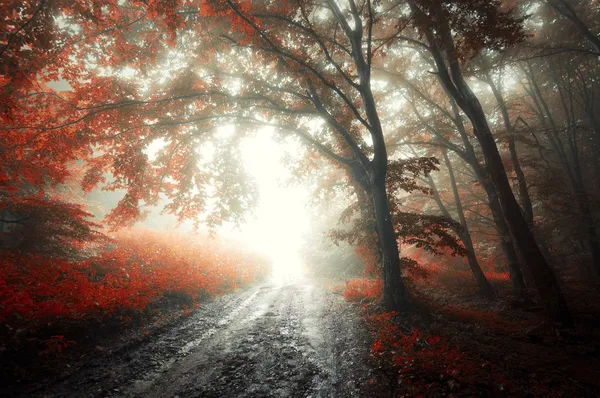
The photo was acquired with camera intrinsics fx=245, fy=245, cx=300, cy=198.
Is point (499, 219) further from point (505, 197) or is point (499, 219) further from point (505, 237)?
point (505, 197)

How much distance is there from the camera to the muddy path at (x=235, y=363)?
4273mm

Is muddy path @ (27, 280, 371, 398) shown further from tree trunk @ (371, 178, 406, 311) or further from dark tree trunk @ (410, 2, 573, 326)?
dark tree trunk @ (410, 2, 573, 326)

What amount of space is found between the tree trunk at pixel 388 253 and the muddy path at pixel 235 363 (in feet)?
4.66

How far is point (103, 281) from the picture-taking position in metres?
8.66

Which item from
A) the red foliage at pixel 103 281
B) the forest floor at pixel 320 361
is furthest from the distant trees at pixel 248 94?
the red foliage at pixel 103 281

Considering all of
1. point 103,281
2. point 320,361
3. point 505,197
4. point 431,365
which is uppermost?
point 505,197

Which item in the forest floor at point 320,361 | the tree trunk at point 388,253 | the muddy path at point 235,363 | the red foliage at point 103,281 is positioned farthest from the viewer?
the tree trunk at point 388,253

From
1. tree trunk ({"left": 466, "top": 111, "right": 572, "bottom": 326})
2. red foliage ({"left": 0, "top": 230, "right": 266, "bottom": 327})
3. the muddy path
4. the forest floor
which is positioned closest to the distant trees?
tree trunk ({"left": 466, "top": 111, "right": 572, "bottom": 326})

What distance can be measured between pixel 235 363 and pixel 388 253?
18.7ft

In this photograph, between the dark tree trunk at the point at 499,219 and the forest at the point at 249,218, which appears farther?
the dark tree trunk at the point at 499,219

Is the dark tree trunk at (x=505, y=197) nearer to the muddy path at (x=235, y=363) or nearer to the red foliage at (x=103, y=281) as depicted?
the muddy path at (x=235, y=363)

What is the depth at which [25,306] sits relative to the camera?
5.34 meters

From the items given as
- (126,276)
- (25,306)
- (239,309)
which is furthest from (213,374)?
(126,276)

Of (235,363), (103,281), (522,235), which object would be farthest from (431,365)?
(103,281)
